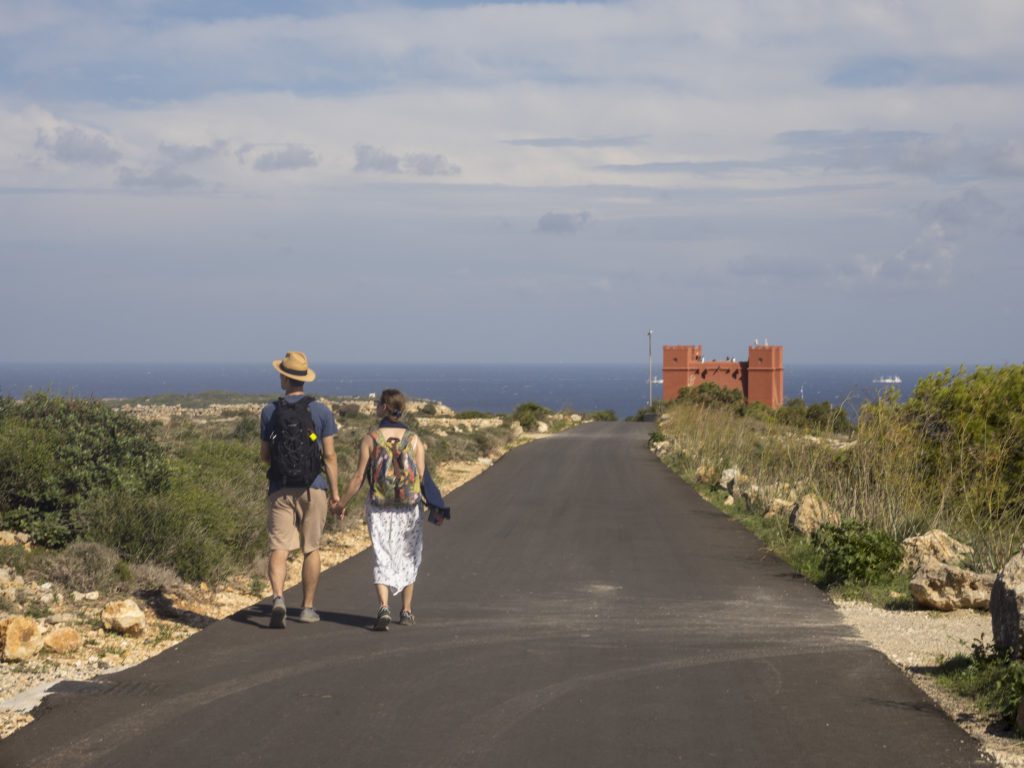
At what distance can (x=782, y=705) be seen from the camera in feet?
23.7

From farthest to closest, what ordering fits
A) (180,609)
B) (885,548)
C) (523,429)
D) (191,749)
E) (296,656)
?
(523,429) < (885,548) < (180,609) < (296,656) < (191,749)

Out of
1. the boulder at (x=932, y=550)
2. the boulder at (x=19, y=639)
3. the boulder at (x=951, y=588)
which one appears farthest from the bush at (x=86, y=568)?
the boulder at (x=932, y=550)

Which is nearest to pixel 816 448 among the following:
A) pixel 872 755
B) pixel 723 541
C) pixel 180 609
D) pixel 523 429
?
pixel 723 541

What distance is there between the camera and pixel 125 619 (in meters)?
9.02

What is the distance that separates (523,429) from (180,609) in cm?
4231

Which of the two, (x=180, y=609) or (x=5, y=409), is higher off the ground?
(x=5, y=409)

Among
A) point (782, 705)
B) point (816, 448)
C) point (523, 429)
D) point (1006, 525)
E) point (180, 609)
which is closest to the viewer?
point (782, 705)

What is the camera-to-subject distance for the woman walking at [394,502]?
962 centimetres

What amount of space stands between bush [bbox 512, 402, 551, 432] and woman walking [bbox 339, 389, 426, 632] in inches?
1678

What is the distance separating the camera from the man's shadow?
9.65 metres

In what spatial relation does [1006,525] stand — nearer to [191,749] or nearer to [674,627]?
[674,627]

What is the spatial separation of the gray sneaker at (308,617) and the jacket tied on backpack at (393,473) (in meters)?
1.03

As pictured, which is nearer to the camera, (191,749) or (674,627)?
(191,749)

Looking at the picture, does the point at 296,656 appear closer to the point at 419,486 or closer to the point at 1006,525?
the point at 419,486
